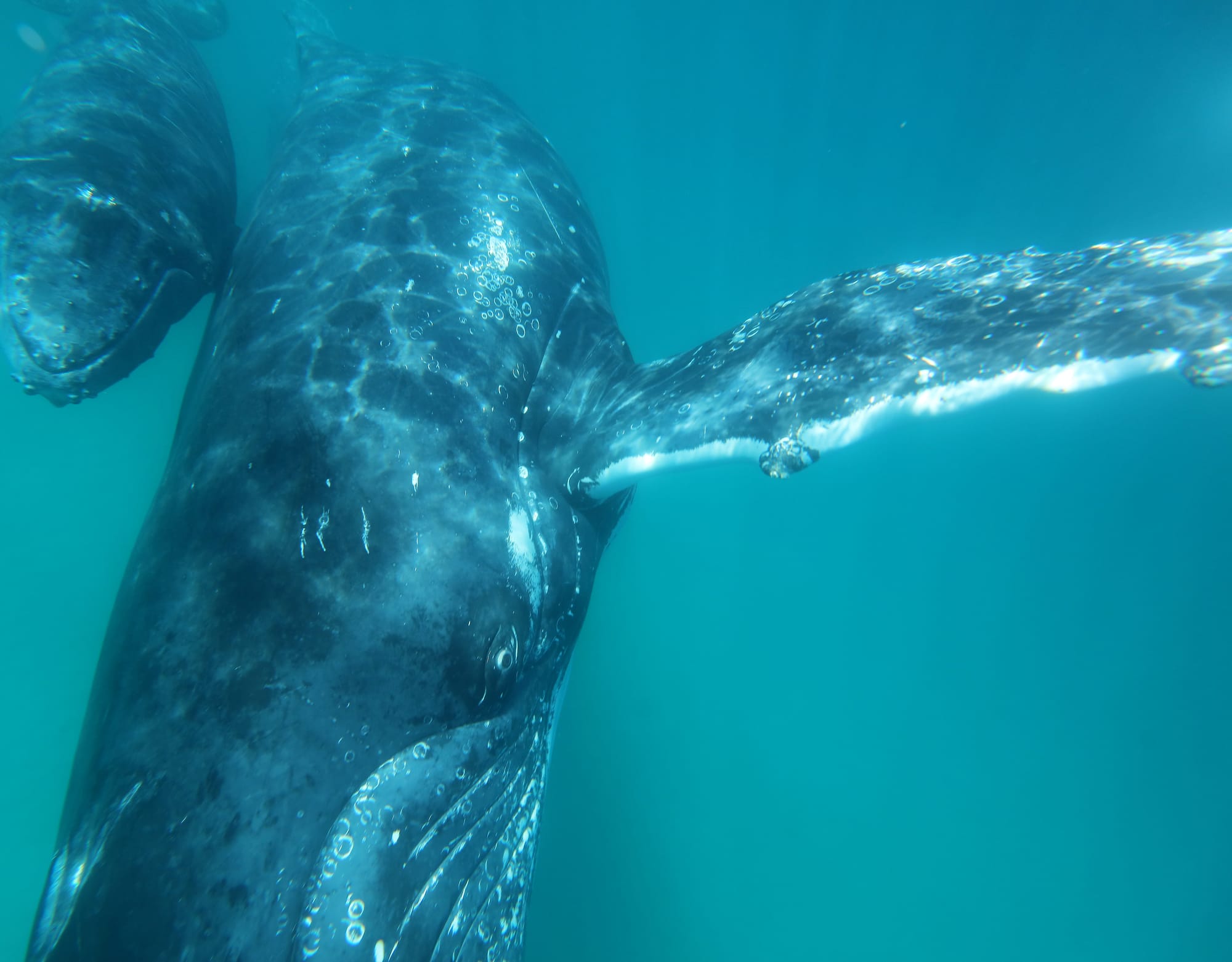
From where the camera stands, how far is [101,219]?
15.2ft

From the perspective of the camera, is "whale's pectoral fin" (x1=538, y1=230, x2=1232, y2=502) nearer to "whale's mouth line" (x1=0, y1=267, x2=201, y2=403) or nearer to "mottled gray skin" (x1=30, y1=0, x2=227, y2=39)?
"whale's mouth line" (x1=0, y1=267, x2=201, y2=403)

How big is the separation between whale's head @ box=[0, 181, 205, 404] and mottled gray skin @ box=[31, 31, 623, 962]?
634mm

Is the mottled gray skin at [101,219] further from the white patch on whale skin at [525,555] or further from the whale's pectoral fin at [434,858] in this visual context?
the whale's pectoral fin at [434,858]

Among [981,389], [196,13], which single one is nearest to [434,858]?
[981,389]

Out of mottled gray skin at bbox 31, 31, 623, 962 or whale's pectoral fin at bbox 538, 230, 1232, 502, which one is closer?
→ mottled gray skin at bbox 31, 31, 623, 962

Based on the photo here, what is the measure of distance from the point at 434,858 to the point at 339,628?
1422 mm

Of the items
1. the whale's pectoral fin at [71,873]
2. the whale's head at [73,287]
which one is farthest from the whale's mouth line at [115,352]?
the whale's pectoral fin at [71,873]

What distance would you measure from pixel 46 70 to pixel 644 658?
22337 mm

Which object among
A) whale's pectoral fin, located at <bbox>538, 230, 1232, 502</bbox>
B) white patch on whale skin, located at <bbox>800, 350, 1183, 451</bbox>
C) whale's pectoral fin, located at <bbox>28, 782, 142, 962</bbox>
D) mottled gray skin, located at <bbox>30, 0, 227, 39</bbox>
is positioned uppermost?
mottled gray skin, located at <bbox>30, 0, 227, 39</bbox>

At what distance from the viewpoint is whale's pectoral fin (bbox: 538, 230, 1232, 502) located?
3.16 meters

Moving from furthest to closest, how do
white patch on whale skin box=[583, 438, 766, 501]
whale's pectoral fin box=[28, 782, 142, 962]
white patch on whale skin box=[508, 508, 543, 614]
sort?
white patch on whale skin box=[508, 508, 543, 614] < white patch on whale skin box=[583, 438, 766, 501] < whale's pectoral fin box=[28, 782, 142, 962]

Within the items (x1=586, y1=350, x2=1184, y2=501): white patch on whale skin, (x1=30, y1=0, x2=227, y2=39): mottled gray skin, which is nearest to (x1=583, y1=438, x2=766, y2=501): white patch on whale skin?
(x1=586, y1=350, x2=1184, y2=501): white patch on whale skin

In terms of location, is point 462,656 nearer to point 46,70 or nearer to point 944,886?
point 46,70

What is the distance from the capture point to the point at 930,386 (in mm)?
3568
